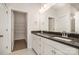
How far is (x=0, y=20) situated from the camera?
187 centimetres

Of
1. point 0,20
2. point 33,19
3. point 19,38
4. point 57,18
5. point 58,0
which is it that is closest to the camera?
point 58,0

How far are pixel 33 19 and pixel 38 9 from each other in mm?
466

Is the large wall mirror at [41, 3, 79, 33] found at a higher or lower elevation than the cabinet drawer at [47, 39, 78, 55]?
higher

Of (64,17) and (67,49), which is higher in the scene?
(64,17)

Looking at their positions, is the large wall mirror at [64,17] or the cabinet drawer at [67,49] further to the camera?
the large wall mirror at [64,17]

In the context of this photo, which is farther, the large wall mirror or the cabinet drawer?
the large wall mirror

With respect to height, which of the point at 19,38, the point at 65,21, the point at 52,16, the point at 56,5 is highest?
the point at 56,5

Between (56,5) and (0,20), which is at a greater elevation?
(56,5)

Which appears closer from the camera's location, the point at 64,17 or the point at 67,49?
the point at 67,49

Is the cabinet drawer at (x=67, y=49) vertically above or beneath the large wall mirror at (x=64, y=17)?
beneath
